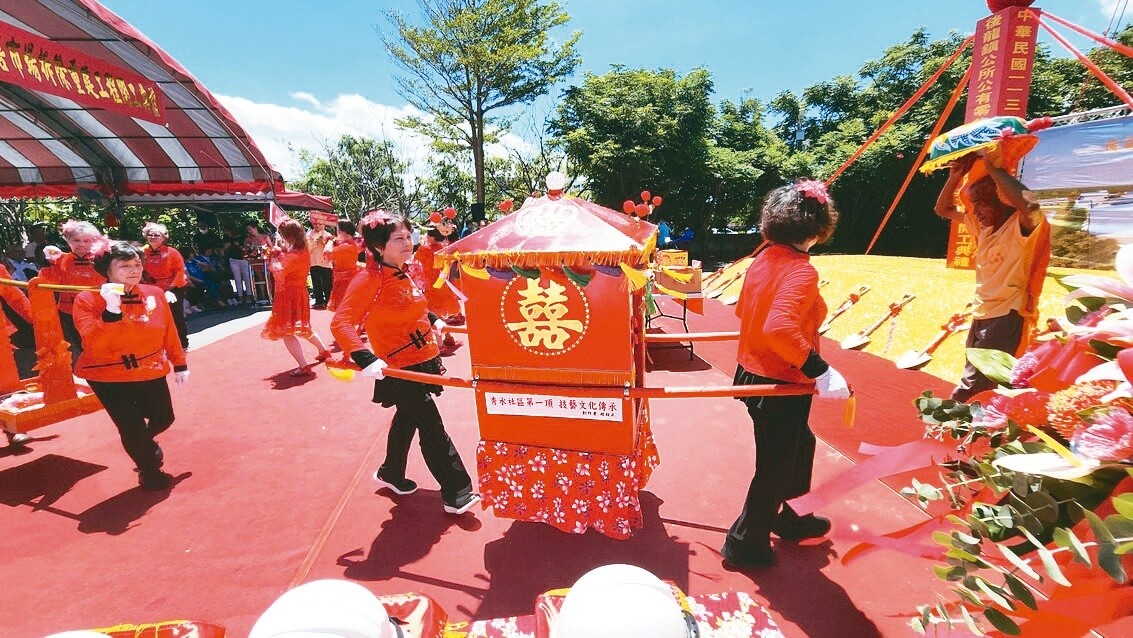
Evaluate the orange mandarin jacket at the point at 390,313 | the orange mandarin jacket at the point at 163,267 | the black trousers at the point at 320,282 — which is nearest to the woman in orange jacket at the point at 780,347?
the orange mandarin jacket at the point at 390,313

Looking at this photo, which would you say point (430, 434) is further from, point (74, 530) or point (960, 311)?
point (960, 311)

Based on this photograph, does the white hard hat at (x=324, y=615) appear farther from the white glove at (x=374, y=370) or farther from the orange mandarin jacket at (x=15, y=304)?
the orange mandarin jacket at (x=15, y=304)

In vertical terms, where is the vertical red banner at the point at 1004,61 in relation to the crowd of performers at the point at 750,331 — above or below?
above

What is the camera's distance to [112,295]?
2.88 m

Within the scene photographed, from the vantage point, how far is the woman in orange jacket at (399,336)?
8.50 feet

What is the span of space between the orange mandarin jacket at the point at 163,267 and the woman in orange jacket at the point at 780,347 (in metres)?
6.60

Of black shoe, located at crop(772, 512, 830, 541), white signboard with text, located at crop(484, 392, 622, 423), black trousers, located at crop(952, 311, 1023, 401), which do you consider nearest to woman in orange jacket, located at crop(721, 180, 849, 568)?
black shoe, located at crop(772, 512, 830, 541)

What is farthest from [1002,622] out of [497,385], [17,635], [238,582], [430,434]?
[17,635]

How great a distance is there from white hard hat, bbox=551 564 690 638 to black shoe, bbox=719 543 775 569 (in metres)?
1.36

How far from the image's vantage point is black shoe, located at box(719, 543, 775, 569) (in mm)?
2264

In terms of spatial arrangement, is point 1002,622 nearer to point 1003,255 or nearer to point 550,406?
point 550,406

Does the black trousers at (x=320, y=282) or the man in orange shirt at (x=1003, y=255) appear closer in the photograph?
the man in orange shirt at (x=1003, y=255)

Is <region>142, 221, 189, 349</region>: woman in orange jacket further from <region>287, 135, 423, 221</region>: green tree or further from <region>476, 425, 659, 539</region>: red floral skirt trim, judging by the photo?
<region>287, 135, 423, 221</region>: green tree

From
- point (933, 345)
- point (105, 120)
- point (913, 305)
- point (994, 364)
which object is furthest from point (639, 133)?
point (994, 364)
